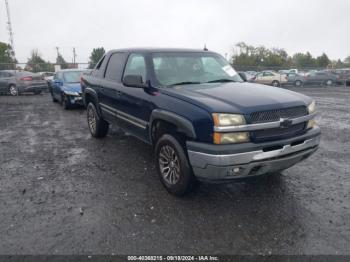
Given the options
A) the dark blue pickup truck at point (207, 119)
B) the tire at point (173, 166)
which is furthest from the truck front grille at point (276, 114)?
the tire at point (173, 166)

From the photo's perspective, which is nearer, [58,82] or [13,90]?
[58,82]

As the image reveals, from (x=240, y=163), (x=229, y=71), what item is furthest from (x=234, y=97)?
(x=229, y=71)

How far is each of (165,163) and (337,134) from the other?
213 inches

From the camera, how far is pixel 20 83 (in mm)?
16781

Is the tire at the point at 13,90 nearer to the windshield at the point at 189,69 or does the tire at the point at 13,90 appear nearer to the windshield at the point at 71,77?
the windshield at the point at 71,77

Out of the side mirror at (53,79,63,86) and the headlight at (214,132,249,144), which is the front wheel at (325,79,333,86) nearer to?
the side mirror at (53,79,63,86)

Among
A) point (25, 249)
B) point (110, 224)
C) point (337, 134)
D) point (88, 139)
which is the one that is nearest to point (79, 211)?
point (110, 224)

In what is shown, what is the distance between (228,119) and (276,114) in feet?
2.06

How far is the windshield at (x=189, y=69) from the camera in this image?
429 cm

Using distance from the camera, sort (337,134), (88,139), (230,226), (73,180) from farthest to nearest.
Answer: (337,134) → (88,139) → (73,180) → (230,226)

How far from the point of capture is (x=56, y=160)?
17.5ft

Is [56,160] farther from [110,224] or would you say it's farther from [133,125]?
[110,224]

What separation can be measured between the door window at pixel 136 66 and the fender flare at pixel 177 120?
2.64ft

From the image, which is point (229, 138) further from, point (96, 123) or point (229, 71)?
point (96, 123)
